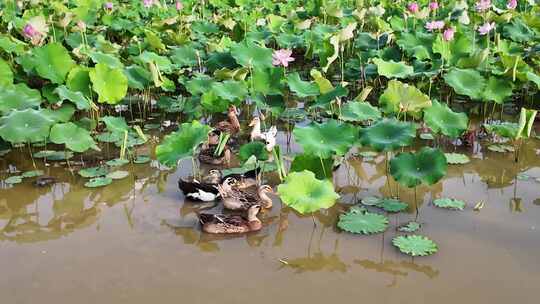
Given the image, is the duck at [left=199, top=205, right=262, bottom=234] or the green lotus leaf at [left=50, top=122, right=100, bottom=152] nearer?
the duck at [left=199, top=205, right=262, bottom=234]

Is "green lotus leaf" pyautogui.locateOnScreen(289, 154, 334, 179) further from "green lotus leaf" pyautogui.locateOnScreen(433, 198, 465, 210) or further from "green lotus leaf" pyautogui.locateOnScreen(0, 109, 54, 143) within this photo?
"green lotus leaf" pyautogui.locateOnScreen(0, 109, 54, 143)

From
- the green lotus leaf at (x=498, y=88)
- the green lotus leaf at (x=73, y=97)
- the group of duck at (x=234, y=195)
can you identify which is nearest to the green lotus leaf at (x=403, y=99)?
the green lotus leaf at (x=498, y=88)

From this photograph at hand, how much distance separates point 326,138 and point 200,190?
85 centimetres

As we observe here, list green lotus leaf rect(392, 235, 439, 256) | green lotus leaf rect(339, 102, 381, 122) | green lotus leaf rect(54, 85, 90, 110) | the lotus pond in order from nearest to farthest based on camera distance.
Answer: the lotus pond < green lotus leaf rect(392, 235, 439, 256) < green lotus leaf rect(339, 102, 381, 122) < green lotus leaf rect(54, 85, 90, 110)

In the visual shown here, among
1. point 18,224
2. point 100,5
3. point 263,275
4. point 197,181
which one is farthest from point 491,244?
point 100,5

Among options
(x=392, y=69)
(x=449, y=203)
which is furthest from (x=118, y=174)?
(x=392, y=69)

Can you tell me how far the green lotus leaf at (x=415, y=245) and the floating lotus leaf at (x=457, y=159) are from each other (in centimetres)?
119

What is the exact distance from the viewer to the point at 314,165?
373cm

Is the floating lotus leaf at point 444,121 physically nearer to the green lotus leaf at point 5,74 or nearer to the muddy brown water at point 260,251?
the muddy brown water at point 260,251

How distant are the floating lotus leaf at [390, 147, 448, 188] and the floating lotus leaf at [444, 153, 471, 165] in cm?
91

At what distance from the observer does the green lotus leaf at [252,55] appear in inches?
210

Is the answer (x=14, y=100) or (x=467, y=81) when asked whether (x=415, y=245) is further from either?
(x=14, y=100)

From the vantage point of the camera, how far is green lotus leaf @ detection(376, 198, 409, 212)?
3576 mm

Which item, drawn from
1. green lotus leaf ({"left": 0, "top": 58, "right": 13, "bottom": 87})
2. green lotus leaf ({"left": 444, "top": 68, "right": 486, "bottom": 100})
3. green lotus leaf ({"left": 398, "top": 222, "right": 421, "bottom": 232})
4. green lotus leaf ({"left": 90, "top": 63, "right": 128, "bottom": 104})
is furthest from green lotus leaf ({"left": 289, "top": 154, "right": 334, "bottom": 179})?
green lotus leaf ({"left": 0, "top": 58, "right": 13, "bottom": 87})
